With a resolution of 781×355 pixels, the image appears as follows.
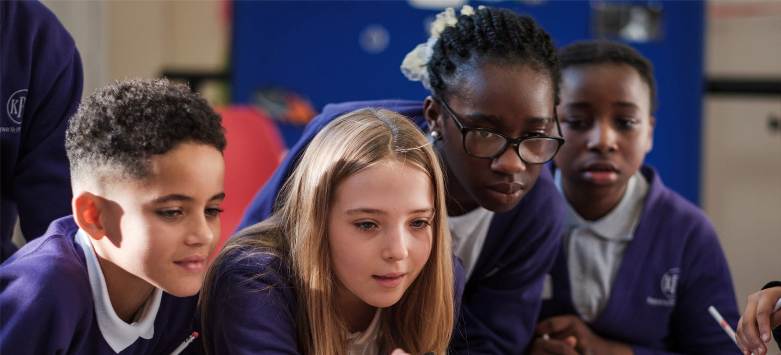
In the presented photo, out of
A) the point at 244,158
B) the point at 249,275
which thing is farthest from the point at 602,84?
the point at 244,158

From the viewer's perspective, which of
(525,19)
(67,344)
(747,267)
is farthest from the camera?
(747,267)

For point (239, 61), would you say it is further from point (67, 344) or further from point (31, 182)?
point (67, 344)

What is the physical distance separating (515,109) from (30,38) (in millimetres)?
648

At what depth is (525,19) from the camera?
1.29 meters

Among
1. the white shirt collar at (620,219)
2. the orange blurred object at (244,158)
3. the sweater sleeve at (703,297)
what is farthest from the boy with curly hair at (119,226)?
the orange blurred object at (244,158)

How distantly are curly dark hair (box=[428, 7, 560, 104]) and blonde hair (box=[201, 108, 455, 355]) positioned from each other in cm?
16

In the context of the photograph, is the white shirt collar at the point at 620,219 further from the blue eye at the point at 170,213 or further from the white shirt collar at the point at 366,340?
the blue eye at the point at 170,213

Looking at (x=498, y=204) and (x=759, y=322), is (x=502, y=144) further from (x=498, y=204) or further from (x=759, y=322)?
(x=759, y=322)

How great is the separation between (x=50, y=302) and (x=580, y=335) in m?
0.78

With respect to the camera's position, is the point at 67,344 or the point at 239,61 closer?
the point at 67,344

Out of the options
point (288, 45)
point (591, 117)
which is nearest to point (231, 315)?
point (591, 117)

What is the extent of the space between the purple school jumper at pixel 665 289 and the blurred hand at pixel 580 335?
3cm

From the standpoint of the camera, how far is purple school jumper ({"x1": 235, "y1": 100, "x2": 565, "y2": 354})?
1295 mm

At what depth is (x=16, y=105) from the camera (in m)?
1.15
